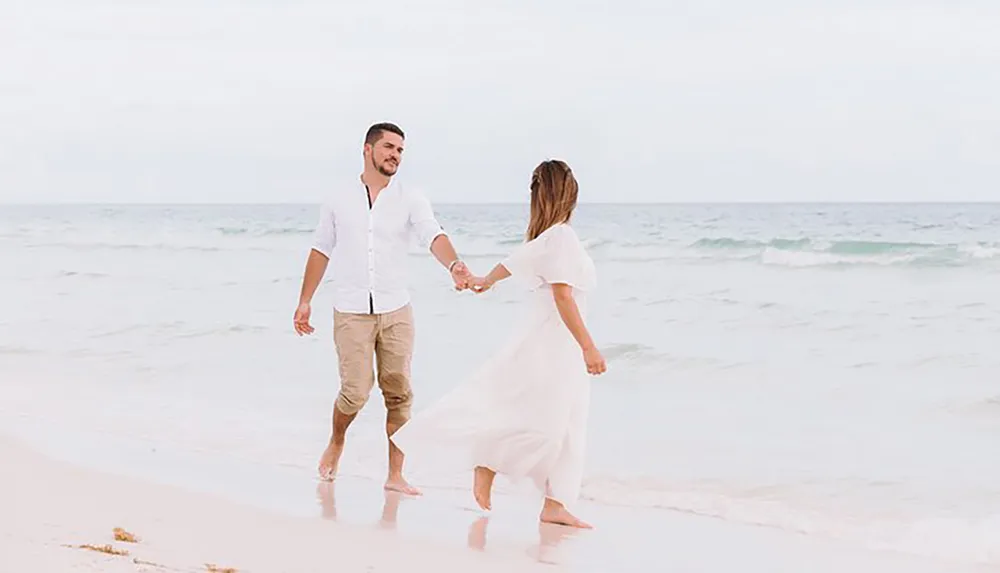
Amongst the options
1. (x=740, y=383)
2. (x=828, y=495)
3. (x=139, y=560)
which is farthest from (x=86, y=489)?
(x=740, y=383)

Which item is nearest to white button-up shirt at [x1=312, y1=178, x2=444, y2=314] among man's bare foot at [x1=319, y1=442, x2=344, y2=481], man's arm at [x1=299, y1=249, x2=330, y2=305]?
man's arm at [x1=299, y1=249, x2=330, y2=305]

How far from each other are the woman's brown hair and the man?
0.66m

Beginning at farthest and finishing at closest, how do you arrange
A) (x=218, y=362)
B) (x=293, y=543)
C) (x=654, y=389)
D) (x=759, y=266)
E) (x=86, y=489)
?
(x=759, y=266) → (x=218, y=362) → (x=654, y=389) → (x=86, y=489) → (x=293, y=543)

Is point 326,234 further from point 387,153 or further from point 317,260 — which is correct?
point 387,153

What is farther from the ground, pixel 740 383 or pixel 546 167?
pixel 546 167

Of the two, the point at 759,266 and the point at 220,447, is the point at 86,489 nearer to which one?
the point at 220,447

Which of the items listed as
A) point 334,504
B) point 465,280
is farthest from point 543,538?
point 465,280

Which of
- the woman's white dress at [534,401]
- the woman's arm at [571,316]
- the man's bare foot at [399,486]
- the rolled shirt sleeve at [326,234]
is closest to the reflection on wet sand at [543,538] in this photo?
the woman's white dress at [534,401]

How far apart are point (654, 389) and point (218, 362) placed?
408cm

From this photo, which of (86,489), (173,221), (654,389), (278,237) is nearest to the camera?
(86,489)

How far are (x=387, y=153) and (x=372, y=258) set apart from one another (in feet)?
1.67

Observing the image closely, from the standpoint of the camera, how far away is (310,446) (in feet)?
25.3

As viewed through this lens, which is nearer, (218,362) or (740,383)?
(740,383)

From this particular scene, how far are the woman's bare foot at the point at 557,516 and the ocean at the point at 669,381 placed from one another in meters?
0.84
